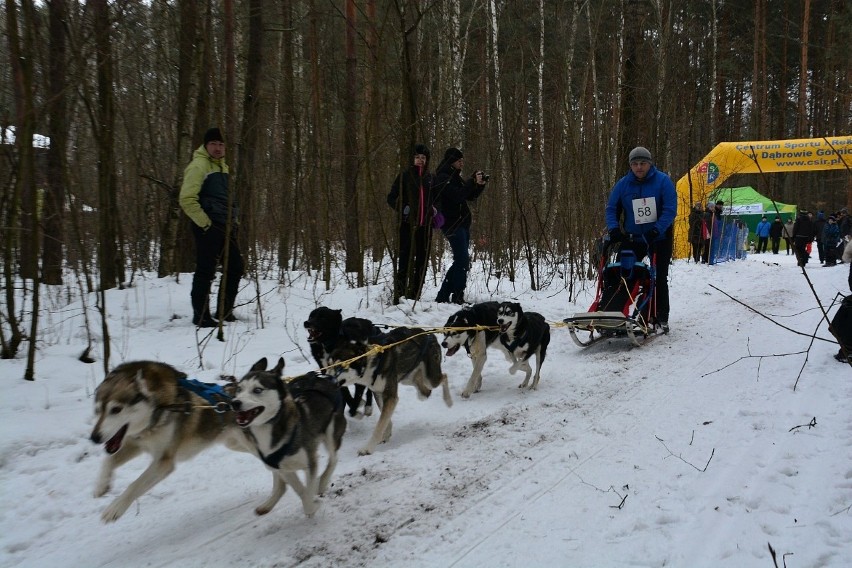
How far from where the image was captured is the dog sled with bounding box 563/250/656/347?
6.60 metres

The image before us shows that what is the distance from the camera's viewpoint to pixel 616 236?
709 centimetres

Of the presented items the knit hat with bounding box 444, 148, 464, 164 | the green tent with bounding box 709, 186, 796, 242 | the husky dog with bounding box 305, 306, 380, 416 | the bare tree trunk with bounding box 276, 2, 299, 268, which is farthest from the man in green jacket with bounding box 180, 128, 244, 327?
the green tent with bounding box 709, 186, 796, 242

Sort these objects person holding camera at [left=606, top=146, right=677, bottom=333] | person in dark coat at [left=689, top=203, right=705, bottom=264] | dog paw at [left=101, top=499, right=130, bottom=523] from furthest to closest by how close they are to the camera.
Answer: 1. person in dark coat at [left=689, top=203, right=705, bottom=264]
2. person holding camera at [left=606, top=146, right=677, bottom=333]
3. dog paw at [left=101, top=499, right=130, bottom=523]

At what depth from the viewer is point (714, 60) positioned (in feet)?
74.8

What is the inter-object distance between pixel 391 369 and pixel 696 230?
627 inches

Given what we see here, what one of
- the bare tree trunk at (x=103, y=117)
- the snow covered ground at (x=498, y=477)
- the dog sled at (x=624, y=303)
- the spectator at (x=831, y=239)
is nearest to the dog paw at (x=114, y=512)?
the snow covered ground at (x=498, y=477)

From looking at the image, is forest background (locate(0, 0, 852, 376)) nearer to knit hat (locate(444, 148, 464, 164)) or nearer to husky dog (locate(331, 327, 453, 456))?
knit hat (locate(444, 148, 464, 164))

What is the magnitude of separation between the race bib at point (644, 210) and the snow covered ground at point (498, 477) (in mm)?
1969

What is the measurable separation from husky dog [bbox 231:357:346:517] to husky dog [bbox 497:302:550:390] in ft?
8.16

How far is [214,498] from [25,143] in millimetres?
2991

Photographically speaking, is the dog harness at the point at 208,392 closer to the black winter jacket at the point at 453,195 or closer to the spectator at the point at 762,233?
the black winter jacket at the point at 453,195

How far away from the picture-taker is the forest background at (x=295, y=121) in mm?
4750

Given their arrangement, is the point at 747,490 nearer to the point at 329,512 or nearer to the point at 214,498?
the point at 329,512

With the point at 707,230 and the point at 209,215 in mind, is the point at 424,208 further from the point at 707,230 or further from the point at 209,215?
the point at 707,230
